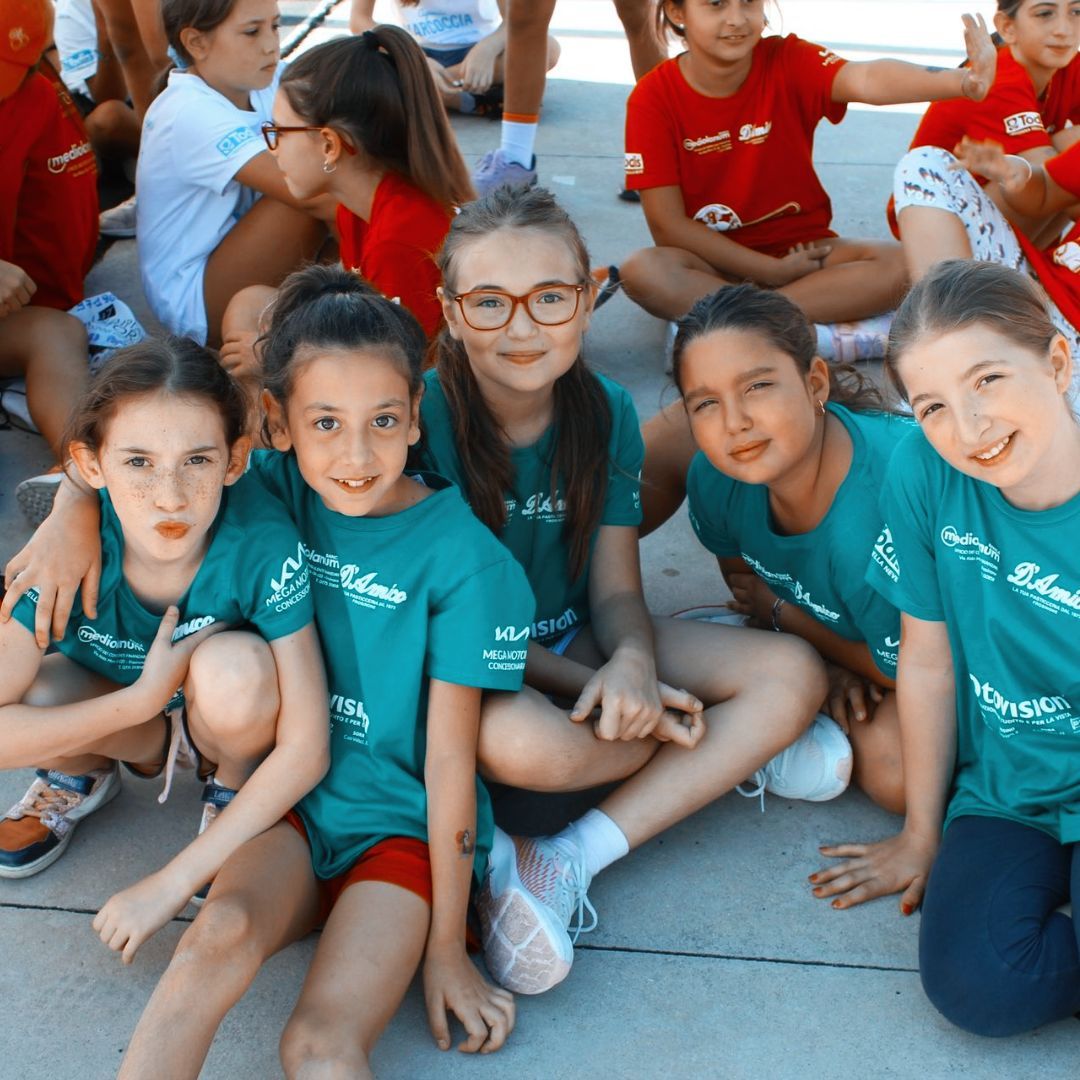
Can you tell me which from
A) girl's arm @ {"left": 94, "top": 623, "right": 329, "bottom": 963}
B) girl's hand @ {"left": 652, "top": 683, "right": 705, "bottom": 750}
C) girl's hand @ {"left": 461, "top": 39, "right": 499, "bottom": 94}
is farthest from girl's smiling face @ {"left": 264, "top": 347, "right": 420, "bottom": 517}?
girl's hand @ {"left": 461, "top": 39, "right": 499, "bottom": 94}

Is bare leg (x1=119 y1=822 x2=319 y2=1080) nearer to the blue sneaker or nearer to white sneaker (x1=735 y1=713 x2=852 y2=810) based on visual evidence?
the blue sneaker

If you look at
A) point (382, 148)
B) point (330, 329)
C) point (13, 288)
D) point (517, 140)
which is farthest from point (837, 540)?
point (517, 140)

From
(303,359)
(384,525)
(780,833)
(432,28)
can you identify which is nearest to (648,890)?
(780,833)

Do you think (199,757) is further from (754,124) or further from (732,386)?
(754,124)

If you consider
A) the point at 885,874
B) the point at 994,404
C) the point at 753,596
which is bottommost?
the point at 885,874

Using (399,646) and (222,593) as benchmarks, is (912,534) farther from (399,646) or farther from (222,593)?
(222,593)

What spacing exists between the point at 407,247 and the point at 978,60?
1328 mm

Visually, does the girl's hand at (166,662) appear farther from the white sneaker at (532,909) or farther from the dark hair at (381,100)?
the dark hair at (381,100)

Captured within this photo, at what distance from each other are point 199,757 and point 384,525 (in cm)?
48

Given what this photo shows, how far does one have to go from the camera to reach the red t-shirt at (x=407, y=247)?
9.42ft

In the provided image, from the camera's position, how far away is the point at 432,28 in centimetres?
551

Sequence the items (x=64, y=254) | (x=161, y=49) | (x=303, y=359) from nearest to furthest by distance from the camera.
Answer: (x=303, y=359) < (x=64, y=254) < (x=161, y=49)

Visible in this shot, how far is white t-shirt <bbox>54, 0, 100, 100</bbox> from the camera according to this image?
15.8 ft

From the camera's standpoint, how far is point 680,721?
223 cm
